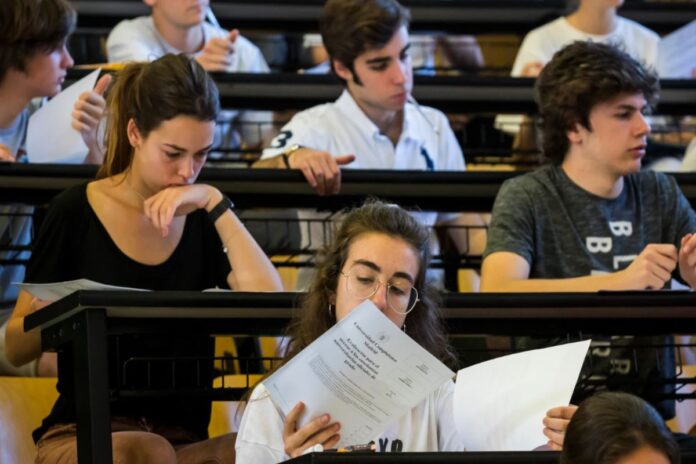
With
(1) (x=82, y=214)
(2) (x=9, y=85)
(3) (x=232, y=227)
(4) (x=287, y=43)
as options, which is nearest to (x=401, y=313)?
(3) (x=232, y=227)

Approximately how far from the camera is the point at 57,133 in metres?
3.21

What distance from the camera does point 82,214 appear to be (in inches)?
109

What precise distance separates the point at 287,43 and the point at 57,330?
2.72 meters

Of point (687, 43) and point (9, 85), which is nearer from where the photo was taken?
point (9, 85)

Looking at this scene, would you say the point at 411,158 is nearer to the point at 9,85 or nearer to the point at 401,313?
the point at 9,85

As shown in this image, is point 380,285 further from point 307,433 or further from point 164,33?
point 164,33

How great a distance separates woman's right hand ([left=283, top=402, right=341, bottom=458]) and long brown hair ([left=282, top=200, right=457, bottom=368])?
0.25 metres

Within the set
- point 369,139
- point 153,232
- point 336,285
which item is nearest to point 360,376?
point 336,285

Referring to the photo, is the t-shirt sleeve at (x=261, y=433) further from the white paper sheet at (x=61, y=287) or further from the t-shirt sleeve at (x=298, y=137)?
the t-shirt sleeve at (x=298, y=137)

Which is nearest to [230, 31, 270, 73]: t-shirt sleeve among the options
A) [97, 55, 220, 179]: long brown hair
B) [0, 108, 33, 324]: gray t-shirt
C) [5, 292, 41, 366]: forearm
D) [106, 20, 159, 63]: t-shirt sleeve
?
[106, 20, 159, 63]: t-shirt sleeve

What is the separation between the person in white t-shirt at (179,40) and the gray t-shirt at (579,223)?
3.96ft

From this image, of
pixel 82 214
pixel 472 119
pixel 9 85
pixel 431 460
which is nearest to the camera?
pixel 431 460

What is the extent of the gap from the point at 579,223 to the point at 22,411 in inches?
46.6

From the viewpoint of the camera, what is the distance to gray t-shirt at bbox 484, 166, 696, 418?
3.01m
